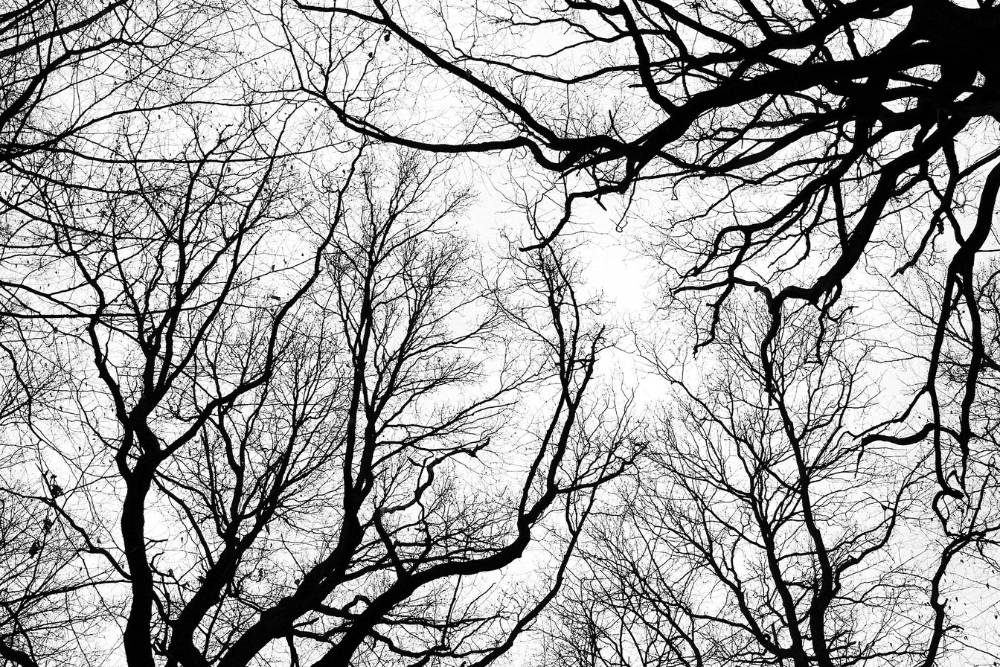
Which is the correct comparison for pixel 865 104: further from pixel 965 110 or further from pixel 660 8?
pixel 660 8

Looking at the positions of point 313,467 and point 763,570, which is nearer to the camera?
point 313,467

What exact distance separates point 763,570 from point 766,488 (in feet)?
3.53

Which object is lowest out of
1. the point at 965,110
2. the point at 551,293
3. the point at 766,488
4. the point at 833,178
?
the point at 965,110

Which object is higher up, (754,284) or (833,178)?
(833,178)

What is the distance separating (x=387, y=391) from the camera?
7641mm

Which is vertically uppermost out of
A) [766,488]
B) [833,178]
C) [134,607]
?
[766,488]

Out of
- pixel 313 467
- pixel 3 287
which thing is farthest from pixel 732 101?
Answer: pixel 313 467

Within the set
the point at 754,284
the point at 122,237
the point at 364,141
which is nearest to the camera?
the point at 122,237

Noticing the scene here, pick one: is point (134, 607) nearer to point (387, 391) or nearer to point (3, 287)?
point (3, 287)

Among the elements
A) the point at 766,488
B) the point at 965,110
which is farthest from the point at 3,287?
the point at 766,488

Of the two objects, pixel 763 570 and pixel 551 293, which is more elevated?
pixel 551 293

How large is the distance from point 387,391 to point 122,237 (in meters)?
4.03

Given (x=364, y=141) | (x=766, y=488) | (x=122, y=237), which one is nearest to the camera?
(x=122, y=237)

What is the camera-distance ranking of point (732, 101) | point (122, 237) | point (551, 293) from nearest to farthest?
1. point (732, 101)
2. point (122, 237)
3. point (551, 293)
